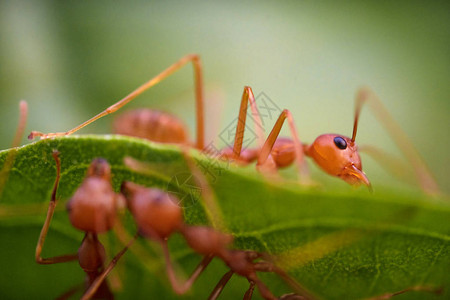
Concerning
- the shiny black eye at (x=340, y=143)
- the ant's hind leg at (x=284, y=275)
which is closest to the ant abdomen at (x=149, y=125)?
the shiny black eye at (x=340, y=143)

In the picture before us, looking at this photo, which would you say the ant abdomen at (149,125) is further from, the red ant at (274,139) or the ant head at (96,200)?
the ant head at (96,200)

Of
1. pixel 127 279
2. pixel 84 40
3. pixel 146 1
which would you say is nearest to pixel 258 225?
pixel 127 279

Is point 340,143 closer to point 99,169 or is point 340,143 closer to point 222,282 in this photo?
point 222,282

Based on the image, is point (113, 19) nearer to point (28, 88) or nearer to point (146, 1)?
point (146, 1)

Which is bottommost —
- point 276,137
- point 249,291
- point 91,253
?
point 249,291

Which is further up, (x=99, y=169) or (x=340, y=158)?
(x=99, y=169)

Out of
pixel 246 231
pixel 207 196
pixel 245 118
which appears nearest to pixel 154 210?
pixel 207 196
